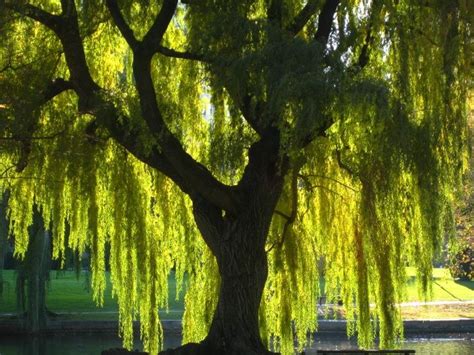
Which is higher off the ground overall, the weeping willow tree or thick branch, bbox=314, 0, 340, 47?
thick branch, bbox=314, 0, 340, 47

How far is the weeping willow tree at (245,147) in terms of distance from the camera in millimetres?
7160

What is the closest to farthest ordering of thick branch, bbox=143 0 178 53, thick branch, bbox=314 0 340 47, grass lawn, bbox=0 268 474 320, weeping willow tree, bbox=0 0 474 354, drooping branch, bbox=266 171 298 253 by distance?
weeping willow tree, bbox=0 0 474 354 < thick branch, bbox=143 0 178 53 < thick branch, bbox=314 0 340 47 < drooping branch, bbox=266 171 298 253 < grass lawn, bbox=0 268 474 320

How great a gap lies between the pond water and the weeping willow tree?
797 cm

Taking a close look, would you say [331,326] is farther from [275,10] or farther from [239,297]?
[275,10]

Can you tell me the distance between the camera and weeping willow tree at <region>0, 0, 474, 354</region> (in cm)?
716

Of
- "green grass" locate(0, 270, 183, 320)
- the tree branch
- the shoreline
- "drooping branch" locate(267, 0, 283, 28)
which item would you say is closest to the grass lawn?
"green grass" locate(0, 270, 183, 320)

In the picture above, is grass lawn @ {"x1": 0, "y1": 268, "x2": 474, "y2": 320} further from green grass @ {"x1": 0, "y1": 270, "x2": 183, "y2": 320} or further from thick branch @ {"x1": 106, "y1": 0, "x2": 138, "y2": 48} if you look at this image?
thick branch @ {"x1": 106, "y1": 0, "x2": 138, "y2": 48}

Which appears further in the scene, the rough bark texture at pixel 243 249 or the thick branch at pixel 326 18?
the thick branch at pixel 326 18

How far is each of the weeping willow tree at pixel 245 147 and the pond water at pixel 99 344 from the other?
7.97 metres

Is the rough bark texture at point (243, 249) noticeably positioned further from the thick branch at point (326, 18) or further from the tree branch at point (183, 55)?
the thick branch at point (326, 18)

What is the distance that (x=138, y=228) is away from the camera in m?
9.88

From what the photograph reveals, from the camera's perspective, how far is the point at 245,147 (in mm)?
8398

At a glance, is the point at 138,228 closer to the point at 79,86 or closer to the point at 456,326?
the point at 79,86

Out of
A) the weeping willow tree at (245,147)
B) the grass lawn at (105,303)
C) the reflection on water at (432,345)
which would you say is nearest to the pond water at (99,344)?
the reflection on water at (432,345)
